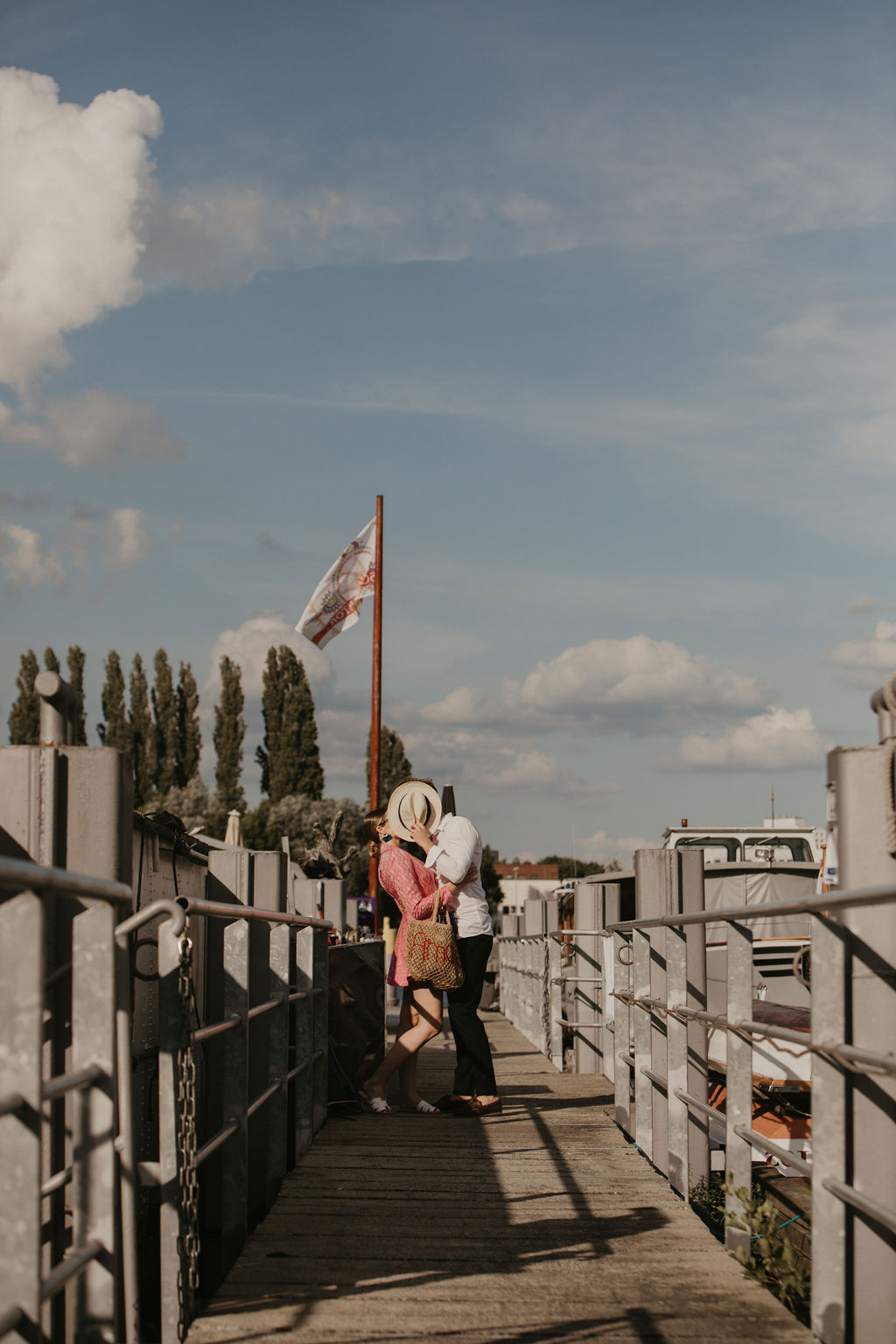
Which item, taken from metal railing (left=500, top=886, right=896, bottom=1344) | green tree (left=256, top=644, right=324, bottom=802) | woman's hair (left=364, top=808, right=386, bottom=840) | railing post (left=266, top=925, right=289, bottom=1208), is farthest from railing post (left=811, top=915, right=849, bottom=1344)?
green tree (left=256, top=644, right=324, bottom=802)

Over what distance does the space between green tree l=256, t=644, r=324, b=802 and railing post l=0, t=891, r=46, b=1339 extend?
215 ft

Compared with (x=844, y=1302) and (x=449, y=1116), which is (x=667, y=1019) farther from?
(x=449, y=1116)

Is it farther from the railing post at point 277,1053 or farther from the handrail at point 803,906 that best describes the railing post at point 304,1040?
the handrail at point 803,906

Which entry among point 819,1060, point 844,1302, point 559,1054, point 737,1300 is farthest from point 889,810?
point 559,1054

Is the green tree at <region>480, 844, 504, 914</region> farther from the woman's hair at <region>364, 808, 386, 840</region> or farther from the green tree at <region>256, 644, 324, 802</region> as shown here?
the woman's hair at <region>364, 808, 386, 840</region>

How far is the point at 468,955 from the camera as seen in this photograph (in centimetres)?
738

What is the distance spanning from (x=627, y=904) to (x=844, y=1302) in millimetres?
13821

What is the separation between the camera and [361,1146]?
255 inches

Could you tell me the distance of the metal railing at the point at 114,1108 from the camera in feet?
7.89

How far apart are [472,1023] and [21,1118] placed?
16.5ft

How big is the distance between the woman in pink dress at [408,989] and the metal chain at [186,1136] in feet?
12.3

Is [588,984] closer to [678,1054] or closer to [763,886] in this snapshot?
[678,1054]

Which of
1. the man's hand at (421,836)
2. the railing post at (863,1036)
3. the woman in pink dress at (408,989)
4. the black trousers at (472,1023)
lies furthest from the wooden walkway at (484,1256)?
the man's hand at (421,836)

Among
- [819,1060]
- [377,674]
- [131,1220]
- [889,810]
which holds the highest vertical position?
[377,674]
